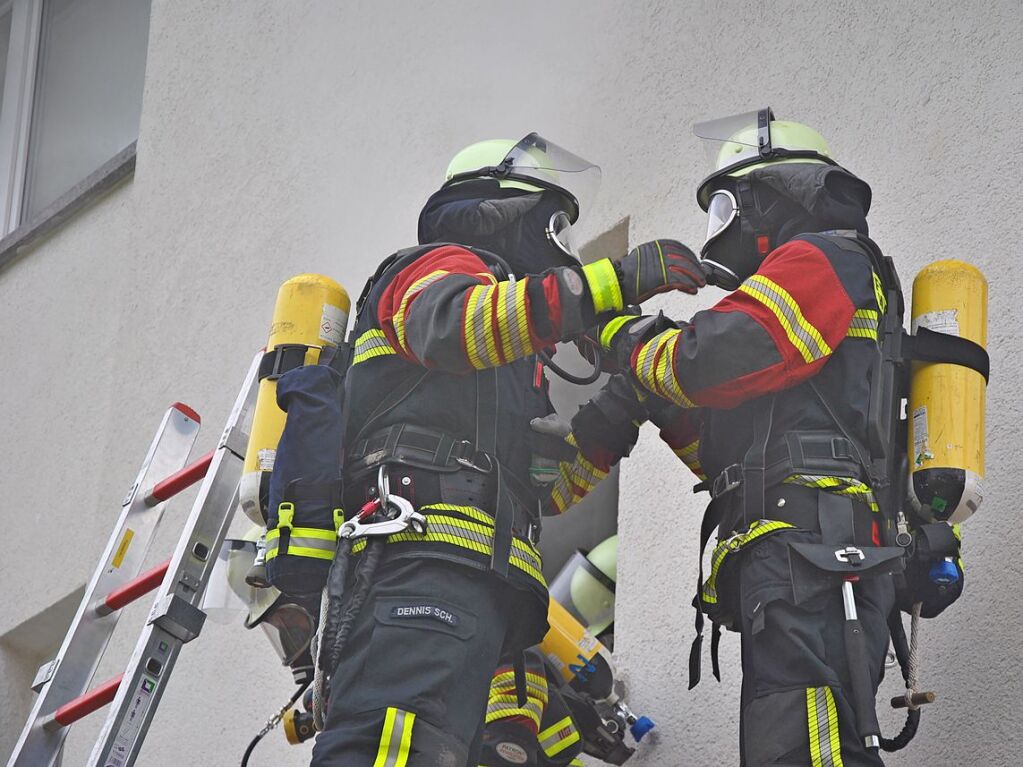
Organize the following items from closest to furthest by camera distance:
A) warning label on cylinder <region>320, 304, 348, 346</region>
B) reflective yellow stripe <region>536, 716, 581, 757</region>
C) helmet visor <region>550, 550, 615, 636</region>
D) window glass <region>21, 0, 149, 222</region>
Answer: reflective yellow stripe <region>536, 716, 581, 757</region> < warning label on cylinder <region>320, 304, 348, 346</region> < helmet visor <region>550, 550, 615, 636</region> < window glass <region>21, 0, 149, 222</region>

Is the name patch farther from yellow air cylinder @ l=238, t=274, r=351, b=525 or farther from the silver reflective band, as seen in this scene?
the silver reflective band

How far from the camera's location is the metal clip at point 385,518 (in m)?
3.53

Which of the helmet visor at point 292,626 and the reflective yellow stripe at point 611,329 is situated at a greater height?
the reflective yellow stripe at point 611,329

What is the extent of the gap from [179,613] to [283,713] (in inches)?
24.7

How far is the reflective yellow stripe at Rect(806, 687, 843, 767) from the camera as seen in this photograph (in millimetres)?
3314

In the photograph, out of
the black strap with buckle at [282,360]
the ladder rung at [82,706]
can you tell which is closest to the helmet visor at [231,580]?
the ladder rung at [82,706]

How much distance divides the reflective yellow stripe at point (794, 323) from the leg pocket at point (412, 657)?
3.27 ft

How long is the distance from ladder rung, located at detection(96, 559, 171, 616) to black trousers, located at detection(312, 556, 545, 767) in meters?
1.22

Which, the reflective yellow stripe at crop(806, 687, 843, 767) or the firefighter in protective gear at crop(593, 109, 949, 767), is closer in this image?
the reflective yellow stripe at crop(806, 687, 843, 767)

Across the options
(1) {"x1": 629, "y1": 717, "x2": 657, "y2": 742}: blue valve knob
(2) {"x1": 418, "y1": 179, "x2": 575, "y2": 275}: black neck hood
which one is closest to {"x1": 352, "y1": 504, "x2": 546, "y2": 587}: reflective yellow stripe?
(2) {"x1": 418, "y1": 179, "x2": 575, "y2": 275}: black neck hood

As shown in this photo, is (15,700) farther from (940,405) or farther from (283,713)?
(940,405)

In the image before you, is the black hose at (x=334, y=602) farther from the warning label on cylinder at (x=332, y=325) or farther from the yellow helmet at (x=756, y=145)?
the yellow helmet at (x=756, y=145)

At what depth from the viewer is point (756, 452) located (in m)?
3.70

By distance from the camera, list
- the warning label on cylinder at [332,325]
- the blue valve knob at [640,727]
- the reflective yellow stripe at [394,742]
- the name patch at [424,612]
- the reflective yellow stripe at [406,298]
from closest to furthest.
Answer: the reflective yellow stripe at [394,742], the name patch at [424,612], the reflective yellow stripe at [406,298], the warning label on cylinder at [332,325], the blue valve knob at [640,727]
